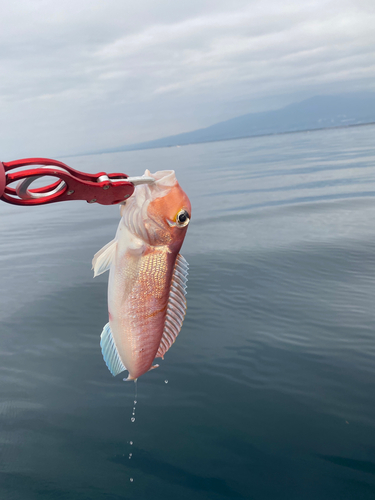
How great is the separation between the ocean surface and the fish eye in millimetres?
2602

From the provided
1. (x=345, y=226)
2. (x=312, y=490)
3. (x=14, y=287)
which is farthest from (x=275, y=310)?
(x=345, y=226)

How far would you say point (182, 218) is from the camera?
2.34m

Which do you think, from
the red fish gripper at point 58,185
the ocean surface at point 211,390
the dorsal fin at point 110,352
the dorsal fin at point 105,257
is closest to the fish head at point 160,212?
the red fish gripper at point 58,185

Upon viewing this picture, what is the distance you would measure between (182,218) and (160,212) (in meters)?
0.14

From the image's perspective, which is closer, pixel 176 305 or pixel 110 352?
pixel 176 305

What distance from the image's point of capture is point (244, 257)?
9.31m

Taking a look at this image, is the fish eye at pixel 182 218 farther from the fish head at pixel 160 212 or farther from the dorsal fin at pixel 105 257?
the dorsal fin at pixel 105 257

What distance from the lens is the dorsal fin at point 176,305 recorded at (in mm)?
2639

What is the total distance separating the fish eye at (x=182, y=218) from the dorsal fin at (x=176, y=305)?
A: 0.31 m

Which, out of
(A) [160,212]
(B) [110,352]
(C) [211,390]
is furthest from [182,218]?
(C) [211,390]

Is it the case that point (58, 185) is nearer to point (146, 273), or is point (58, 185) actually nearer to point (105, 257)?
point (105, 257)

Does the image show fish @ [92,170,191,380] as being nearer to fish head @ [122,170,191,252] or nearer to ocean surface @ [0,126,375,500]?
fish head @ [122,170,191,252]

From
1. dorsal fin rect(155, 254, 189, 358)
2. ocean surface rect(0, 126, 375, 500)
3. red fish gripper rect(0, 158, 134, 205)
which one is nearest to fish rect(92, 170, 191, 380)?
dorsal fin rect(155, 254, 189, 358)

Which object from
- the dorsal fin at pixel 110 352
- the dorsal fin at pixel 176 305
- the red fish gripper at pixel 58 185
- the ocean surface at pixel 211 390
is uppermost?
the red fish gripper at pixel 58 185
